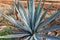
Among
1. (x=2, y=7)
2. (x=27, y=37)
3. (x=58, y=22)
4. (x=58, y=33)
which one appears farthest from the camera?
(x=2, y=7)

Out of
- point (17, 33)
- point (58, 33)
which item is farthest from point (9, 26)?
point (58, 33)

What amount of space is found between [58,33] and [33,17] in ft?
2.48

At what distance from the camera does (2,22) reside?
11.6 ft

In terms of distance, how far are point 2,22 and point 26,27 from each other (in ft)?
3.20

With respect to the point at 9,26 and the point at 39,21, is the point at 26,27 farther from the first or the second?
the point at 9,26

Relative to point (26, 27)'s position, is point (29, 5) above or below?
above

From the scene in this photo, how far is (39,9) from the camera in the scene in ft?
8.95

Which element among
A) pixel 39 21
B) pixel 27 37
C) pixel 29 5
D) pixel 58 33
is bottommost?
pixel 58 33

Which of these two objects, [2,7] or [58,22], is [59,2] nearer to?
[58,22]

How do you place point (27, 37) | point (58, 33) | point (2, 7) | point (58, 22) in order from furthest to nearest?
point (2, 7), point (58, 22), point (58, 33), point (27, 37)

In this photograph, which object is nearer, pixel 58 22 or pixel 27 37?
pixel 27 37

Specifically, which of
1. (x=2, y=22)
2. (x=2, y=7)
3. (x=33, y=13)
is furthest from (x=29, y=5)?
(x=2, y=7)

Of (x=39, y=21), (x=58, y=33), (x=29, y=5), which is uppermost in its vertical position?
(x=29, y=5)

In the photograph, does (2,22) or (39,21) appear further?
(2,22)
